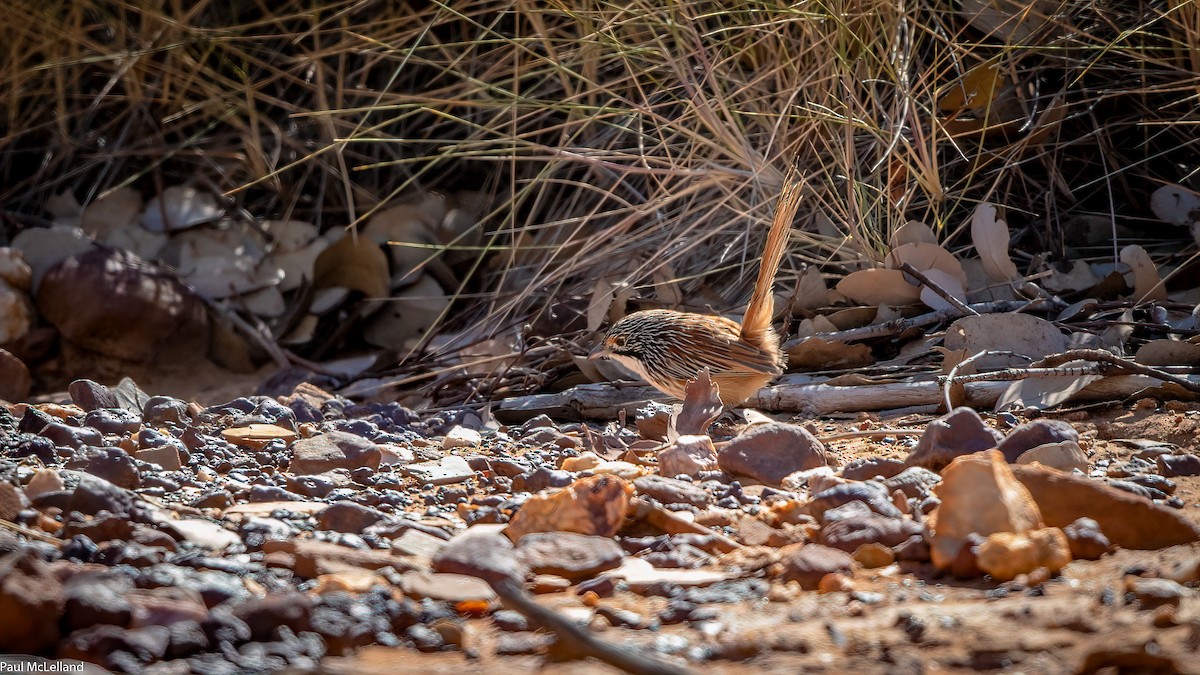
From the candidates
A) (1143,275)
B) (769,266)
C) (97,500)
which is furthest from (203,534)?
(1143,275)

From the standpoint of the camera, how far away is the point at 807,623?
137cm

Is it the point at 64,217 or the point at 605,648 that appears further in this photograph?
the point at 64,217

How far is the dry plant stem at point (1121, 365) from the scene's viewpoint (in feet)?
7.92

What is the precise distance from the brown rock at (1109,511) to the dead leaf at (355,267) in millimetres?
3426

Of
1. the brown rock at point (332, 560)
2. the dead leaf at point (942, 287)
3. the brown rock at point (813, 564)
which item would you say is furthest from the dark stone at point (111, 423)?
the dead leaf at point (942, 287)

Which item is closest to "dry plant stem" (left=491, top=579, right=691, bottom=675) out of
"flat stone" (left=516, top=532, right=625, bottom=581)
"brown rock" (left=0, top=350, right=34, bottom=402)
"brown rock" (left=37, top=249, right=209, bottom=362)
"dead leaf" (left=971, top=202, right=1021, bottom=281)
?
"flat stone" (left=516, top=532, right=625, bottom=581)

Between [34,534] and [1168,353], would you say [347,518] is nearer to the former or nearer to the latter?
[34,534]

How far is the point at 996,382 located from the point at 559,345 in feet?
4.73

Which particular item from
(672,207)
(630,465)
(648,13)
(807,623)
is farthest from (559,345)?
(807,623)

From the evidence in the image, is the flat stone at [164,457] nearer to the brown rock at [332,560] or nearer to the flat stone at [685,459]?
the brown rock at [332,560]

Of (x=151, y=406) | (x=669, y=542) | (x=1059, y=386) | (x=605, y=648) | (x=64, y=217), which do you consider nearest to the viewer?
(x=605, y=648)

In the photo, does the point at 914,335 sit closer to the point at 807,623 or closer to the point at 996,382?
the point at 996,382

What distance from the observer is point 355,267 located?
4688mm

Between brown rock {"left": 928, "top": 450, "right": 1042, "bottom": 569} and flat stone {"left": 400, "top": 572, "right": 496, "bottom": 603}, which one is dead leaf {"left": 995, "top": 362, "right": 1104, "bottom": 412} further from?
flat stone {"left": 400, "top": 572, "right": 496, "bottom": 603}
